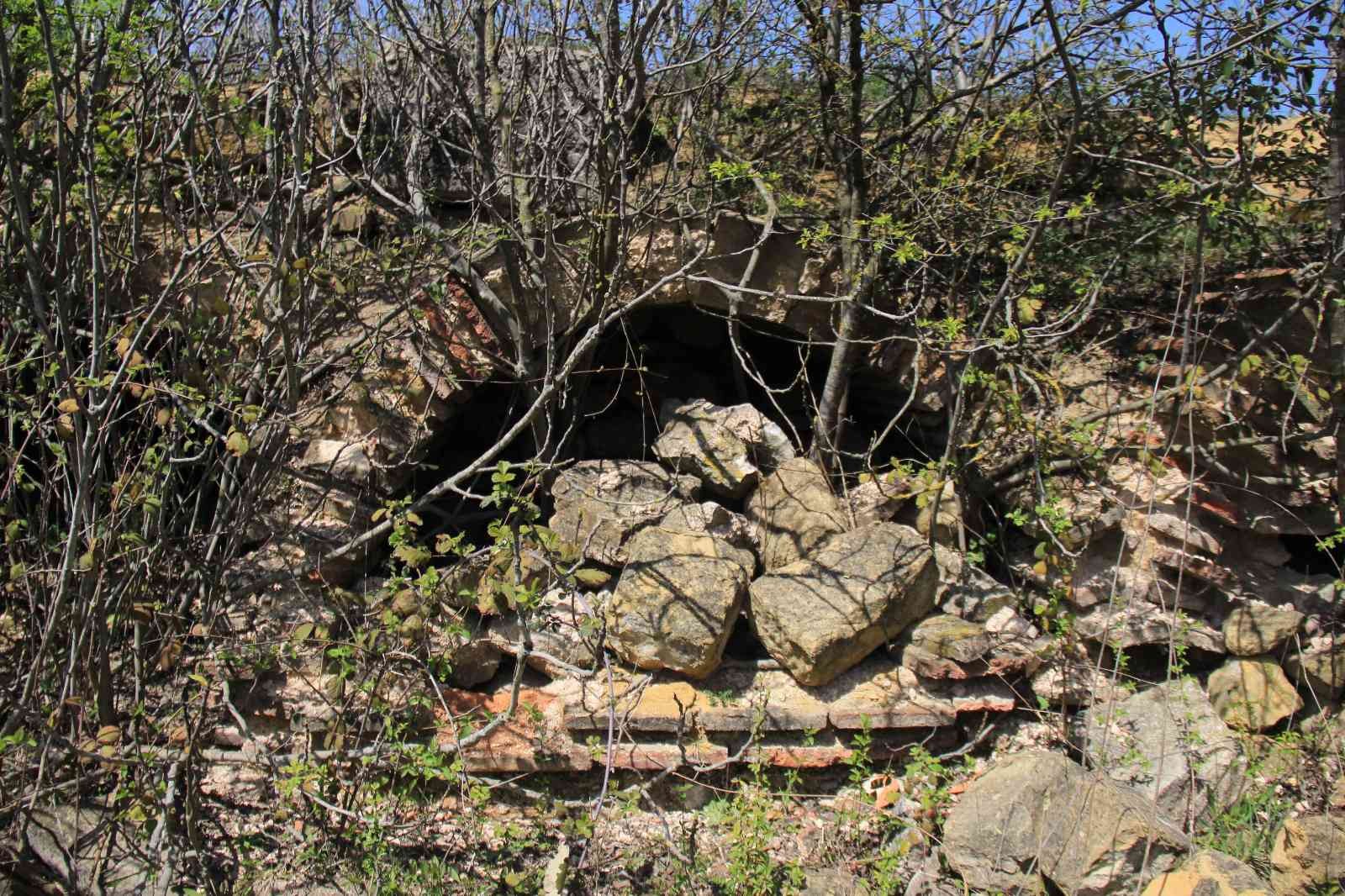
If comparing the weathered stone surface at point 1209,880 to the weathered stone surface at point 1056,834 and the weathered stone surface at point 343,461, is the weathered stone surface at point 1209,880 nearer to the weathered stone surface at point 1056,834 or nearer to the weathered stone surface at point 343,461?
the weathered stone surface at point 1056,834

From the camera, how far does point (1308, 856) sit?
3.55 meters

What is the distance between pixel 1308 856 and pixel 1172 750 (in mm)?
695

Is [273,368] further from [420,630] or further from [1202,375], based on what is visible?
[1202,375]

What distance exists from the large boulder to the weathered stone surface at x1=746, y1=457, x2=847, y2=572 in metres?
0.09

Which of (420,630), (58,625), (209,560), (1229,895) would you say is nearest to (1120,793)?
(1229,895)

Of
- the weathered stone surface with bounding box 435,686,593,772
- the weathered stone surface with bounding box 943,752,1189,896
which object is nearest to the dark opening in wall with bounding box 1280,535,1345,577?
the weathered stone surface with bounding box 943,752,1189,896

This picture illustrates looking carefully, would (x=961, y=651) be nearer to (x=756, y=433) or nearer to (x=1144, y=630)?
(x=1144, y=630)

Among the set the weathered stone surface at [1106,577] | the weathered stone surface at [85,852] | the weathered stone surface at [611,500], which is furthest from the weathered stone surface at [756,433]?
the weathered stone surface at [85,852]

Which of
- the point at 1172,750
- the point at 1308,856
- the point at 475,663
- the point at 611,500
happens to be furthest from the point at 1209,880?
the point at 475,663

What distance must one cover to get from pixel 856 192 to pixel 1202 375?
1.84 m

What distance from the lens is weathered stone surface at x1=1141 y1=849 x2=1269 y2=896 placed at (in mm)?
3199

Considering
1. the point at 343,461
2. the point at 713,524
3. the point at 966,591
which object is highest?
the point at 343,461

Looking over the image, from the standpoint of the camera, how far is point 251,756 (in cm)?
383

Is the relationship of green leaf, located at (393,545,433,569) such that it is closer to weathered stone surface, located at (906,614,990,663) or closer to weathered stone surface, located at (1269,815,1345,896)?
weathered stone surface, located at (906,614,990,663)
